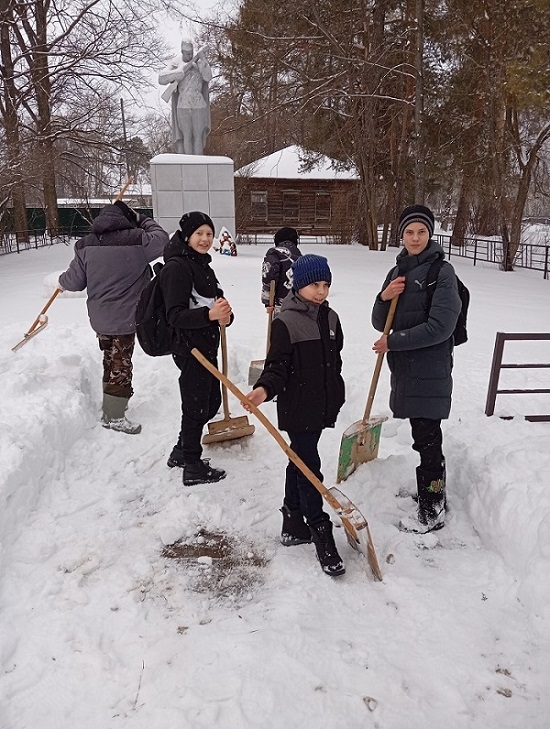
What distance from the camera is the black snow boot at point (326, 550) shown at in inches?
109

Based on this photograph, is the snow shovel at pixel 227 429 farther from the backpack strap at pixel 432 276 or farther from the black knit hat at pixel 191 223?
the backpack strap at pixel 432 276

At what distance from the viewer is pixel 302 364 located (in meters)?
2.71

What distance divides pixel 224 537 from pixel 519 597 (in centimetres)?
156

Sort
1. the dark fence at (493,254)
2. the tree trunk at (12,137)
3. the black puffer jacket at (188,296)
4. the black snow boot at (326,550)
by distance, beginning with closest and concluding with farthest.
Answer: the black snow boot at (326,550) → the black puffer jacket at (188,296) → the tree trunk at (12,137) → the dark fence at (493,254)

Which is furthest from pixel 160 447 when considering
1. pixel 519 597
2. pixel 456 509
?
pixel 519 597

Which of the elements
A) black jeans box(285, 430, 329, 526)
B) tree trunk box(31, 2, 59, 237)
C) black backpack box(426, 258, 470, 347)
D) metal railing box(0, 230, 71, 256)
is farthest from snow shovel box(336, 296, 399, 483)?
metal railing box(0, 230, 71, 256)

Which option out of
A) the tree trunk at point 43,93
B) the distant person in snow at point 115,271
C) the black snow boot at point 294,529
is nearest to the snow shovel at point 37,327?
the distant person in snow at point 115,271

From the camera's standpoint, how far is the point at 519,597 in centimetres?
258

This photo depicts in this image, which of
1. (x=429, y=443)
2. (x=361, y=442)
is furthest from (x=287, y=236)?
(x=429, y=443)

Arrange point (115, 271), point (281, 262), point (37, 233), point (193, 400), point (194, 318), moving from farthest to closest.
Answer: point (37, 233) < point (281, 262) < point (115, 271) < point (193, 400) < point (194, 318)

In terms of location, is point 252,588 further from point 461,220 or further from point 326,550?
point 461,220

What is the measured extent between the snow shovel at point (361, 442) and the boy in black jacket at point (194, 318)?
2.78 ft

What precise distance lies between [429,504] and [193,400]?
63.4 inches

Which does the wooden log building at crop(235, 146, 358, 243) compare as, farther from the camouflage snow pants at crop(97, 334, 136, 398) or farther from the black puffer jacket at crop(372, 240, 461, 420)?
the black puffer jacket at crop(372, 240, 461, 420)
